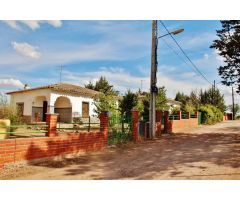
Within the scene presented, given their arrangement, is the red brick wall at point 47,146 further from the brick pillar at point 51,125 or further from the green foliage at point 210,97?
the green foliage at point 210,97

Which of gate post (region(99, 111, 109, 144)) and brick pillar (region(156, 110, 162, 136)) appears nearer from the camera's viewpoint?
gate post (region(99, 111, 109, 144))

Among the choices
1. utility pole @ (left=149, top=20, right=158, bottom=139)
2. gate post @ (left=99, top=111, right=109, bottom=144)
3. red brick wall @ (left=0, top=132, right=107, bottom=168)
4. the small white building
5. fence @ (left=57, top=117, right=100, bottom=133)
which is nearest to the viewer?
red brick wall @ (left=0, top=132, right=107, bottom=168)

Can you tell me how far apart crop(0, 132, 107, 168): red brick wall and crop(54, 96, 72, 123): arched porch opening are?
17.4 meters

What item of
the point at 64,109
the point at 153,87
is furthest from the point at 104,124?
the point at 64,109

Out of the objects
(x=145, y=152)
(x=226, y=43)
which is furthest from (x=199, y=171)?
(x=226, y=43)

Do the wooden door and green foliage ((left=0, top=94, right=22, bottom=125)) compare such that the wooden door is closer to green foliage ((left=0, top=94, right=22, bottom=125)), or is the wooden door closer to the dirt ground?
green foliage ((left=0, top=94, right=22, bottom=125))

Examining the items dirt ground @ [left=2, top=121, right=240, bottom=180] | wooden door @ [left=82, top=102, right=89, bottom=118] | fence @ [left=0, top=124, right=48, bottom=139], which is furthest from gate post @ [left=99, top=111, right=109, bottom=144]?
wooden door @ [left=82, top=102, right=89, bottom=118]

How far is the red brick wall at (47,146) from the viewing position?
310 inches

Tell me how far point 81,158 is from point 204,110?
27.8 metres

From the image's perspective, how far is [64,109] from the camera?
29.6 meters

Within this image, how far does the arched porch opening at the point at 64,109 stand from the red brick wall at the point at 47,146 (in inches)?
685

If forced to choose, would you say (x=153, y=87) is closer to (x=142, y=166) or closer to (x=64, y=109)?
(x=142, y=166)

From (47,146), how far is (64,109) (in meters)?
20.7

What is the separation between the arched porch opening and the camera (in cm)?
2911
